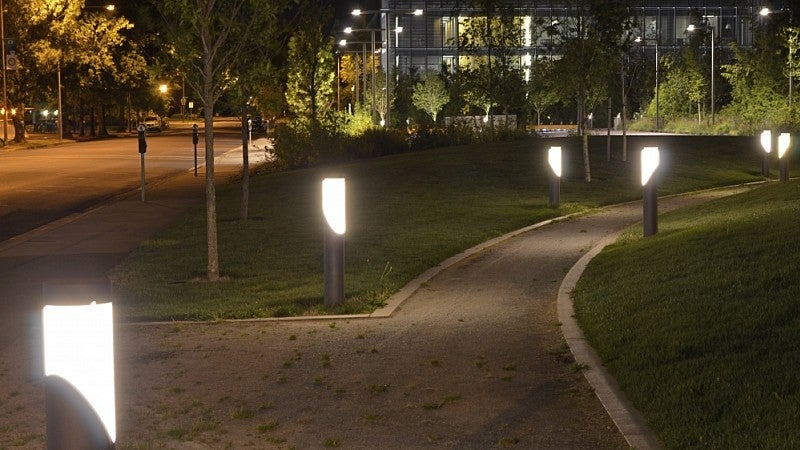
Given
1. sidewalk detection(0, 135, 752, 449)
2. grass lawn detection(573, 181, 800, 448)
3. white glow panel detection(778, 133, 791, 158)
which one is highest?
white glow panel detection(778, 133, 791, 158)

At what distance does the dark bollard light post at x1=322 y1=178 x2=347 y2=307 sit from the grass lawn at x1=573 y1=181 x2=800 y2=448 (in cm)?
240

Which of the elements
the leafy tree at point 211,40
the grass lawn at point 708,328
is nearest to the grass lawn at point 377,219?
the leafy tree at point 211,40

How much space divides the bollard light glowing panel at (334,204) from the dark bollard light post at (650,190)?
6.08 meters

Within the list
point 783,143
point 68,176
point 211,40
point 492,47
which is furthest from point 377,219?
point 492,47

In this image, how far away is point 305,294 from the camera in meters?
12.7

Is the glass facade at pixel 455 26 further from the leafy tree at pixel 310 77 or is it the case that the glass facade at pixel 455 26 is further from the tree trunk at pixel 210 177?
the tree trunk at pixel 210 177

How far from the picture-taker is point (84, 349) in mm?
4734

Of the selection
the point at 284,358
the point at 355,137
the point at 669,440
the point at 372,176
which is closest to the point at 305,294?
the point at 284,358

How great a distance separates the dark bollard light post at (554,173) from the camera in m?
21.9

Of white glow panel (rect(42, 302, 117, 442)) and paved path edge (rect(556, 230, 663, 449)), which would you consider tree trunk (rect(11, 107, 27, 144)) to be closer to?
paved path edge (rect(556, 230, 663, 449))

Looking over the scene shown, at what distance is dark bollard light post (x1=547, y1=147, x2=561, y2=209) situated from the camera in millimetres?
21938

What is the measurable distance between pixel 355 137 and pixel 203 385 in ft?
102

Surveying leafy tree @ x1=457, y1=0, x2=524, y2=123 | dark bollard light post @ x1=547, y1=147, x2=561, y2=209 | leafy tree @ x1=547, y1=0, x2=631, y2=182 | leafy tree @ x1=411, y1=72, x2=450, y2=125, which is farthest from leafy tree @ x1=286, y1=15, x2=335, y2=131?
leafy tree @ x1=411, y1=72, x2=450, y2=125

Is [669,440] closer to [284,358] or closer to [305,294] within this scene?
[284,358]
